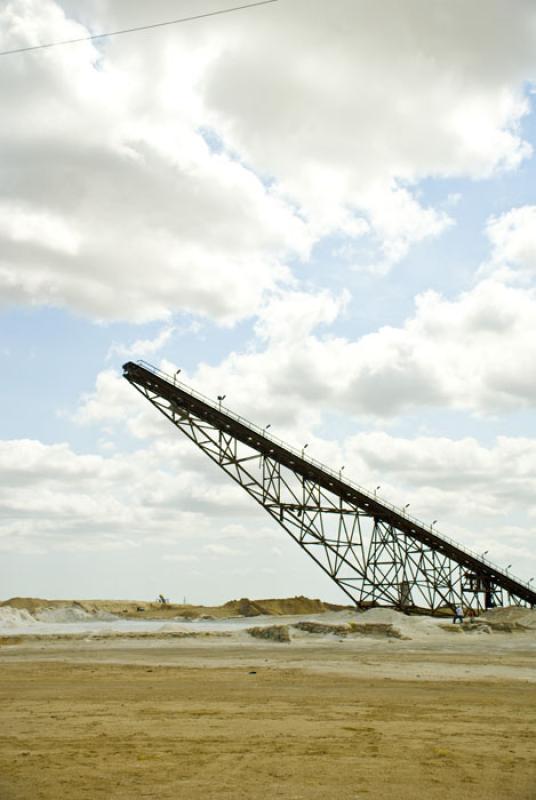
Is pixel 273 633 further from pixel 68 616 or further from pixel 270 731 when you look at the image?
pixel 68 616

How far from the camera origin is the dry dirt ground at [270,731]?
6.63m

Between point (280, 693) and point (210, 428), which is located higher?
point (210, 428)

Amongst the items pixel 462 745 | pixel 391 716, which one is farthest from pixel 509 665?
pixel 462 745

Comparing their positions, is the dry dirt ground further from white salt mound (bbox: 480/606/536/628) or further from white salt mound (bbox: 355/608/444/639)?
white salt mound (bbox: 480/606/536/628)

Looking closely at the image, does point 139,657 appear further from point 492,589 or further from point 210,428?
point 492,589

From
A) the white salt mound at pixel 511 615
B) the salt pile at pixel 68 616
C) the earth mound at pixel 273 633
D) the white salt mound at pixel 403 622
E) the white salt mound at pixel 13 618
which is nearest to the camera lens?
the earth mound at pixel 273 633

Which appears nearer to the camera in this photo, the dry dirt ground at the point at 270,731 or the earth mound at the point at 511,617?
the dry dirt ground at the point at 270,731

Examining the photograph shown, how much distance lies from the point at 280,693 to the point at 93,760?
5729 millimetres

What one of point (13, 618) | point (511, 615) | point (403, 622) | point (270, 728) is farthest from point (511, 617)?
point (270, 728)

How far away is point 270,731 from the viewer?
9.16 meters

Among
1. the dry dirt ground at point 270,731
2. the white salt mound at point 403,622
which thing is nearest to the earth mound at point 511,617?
the white salt mound at point 403,622

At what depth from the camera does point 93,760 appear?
7625mm

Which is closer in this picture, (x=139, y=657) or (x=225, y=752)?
(x=225, y=752)

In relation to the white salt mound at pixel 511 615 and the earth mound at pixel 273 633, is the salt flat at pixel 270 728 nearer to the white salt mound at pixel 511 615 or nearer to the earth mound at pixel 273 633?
the earth mound at pixel 273 633
